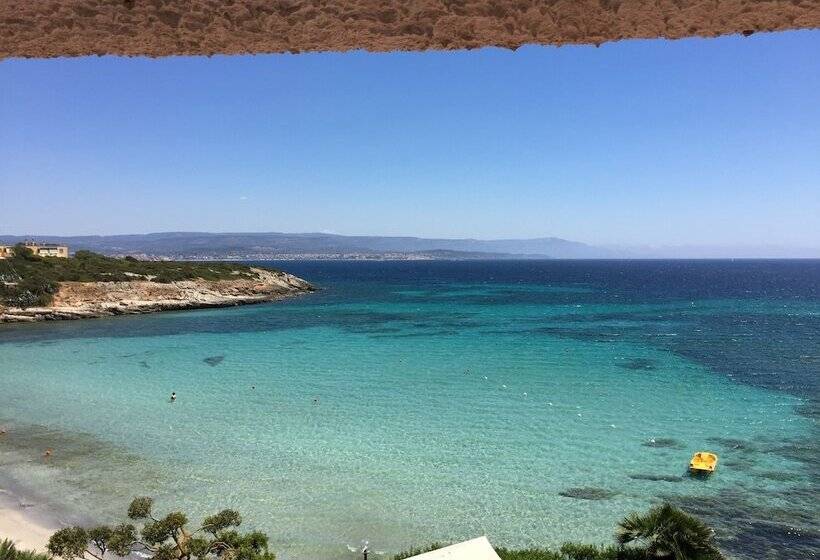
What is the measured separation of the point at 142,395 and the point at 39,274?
36.1m

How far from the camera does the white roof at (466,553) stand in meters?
7.95

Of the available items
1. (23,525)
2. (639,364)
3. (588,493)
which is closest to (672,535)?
(588,493)

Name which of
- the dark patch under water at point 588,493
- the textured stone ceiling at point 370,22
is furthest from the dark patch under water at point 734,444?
the textured stone ceiling at point 370,22

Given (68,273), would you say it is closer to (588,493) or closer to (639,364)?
(639,364)

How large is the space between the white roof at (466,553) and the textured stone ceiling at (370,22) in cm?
760

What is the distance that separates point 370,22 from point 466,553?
7874 mm

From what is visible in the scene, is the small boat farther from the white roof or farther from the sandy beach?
the sandy beach

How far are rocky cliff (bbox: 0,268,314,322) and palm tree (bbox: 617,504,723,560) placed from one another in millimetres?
49512

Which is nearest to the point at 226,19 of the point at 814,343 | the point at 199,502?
the point at 199,502

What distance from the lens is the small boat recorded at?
46.7ft

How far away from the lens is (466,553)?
8.05m

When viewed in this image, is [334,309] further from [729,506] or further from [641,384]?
[729,506]

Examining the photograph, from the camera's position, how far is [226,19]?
2.42m

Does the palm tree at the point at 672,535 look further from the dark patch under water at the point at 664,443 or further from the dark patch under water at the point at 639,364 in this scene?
the dark patch under water at the point at 639,364
